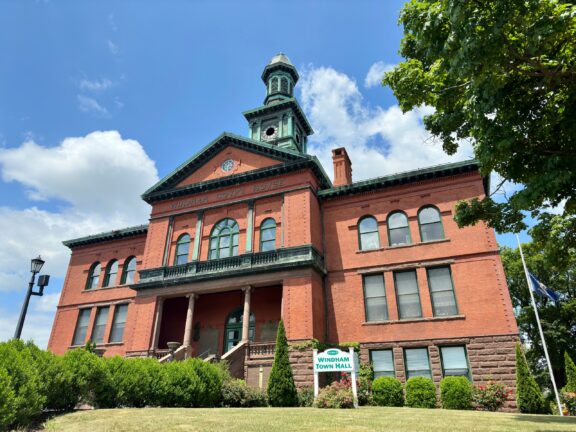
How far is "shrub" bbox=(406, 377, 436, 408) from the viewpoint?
719 inches

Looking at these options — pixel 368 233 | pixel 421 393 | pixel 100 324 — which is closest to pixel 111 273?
pixel 100 324

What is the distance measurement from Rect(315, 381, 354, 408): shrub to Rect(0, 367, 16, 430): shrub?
10.3m

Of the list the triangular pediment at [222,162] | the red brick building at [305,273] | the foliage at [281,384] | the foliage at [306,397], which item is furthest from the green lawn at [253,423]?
the triangular pediment at [222,162]

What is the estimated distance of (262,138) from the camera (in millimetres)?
34031

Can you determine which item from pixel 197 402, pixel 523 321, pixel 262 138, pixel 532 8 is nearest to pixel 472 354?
pixel 197 402

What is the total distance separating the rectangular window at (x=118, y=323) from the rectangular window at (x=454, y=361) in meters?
20.9

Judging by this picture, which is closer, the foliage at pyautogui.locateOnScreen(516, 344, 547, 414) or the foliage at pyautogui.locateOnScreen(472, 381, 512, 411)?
the foliage at pyautogui.locateOnScreen(516, 344, 547, 414)

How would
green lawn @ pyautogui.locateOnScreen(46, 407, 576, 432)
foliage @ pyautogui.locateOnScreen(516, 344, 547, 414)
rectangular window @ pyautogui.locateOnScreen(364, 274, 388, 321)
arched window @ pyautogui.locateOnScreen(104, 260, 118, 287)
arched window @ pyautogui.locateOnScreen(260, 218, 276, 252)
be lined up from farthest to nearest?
arched window @ pyautogui.locateOnScreen(104, 260, 118, 287), arched window @ pyautogui.locateOnScreen(260, 218, 276, 252), rectangular window @ pyautogui.locateOnScreen(364, 274, 388, 321), foliage @ pyautogui.locateOnScreen(516, 344, 547, 414), green lawn @ pyautogui.locateOnScreen(46, 407, 576, 432)

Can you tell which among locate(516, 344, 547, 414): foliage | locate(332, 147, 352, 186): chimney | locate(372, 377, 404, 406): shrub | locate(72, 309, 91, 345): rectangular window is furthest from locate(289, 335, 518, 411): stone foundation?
locate(72, 309, 91, 345): rectangular window

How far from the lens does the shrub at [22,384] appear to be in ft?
30.7

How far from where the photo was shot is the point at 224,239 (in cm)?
2559

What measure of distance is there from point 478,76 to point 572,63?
2161mm

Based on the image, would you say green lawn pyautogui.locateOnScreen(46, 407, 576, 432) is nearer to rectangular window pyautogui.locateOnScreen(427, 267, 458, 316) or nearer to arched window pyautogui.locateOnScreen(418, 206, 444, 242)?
rectangular window pyautogui.locateOnScreen(427, 267, 458, 316)

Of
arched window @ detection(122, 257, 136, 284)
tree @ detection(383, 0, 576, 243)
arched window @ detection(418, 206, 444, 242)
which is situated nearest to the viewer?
tree @ detection(383, 0, 576, 243)
